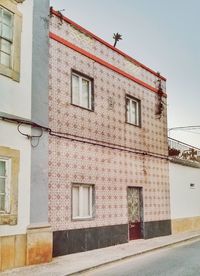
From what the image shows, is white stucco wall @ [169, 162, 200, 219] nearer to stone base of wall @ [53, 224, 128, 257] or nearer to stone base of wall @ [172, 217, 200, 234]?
stone base of wall @ [172, 217, 200, 234]

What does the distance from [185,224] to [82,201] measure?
8394 mm

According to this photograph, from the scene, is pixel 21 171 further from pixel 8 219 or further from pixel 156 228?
pixel 156 228

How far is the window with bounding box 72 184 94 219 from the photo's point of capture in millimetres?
12352

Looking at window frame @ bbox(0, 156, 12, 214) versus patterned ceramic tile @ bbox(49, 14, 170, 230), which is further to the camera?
patterned ceramic tile @ bbox(49, 14, 170, 230)

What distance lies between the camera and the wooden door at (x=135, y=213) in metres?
15.0

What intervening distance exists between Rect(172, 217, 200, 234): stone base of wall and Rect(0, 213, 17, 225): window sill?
10.1 m

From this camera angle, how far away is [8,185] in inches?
377

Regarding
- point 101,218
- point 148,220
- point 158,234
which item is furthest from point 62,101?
point 158,234

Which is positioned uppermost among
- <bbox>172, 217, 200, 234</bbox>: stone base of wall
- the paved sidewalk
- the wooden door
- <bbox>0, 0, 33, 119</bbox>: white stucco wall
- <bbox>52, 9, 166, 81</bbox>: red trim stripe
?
<bbox>52, 9, 166, 81</bbox>: red trim stripe

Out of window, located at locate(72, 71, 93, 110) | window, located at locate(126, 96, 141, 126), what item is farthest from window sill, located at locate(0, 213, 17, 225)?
window, located at locate(126, 96, 141, 126)

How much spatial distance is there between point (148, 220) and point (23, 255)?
23.9 ft

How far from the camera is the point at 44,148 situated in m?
10.9

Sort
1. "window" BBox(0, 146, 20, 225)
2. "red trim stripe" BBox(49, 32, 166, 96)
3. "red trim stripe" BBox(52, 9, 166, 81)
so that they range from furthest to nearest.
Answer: "red trim stripe" BBox(52, 9, 166, 81) → "red trim stripe" BBox(49, 32, 166, 96) → "window" BBox(0, 146, 20, 225)

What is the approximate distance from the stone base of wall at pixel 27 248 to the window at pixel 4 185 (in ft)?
2.42
